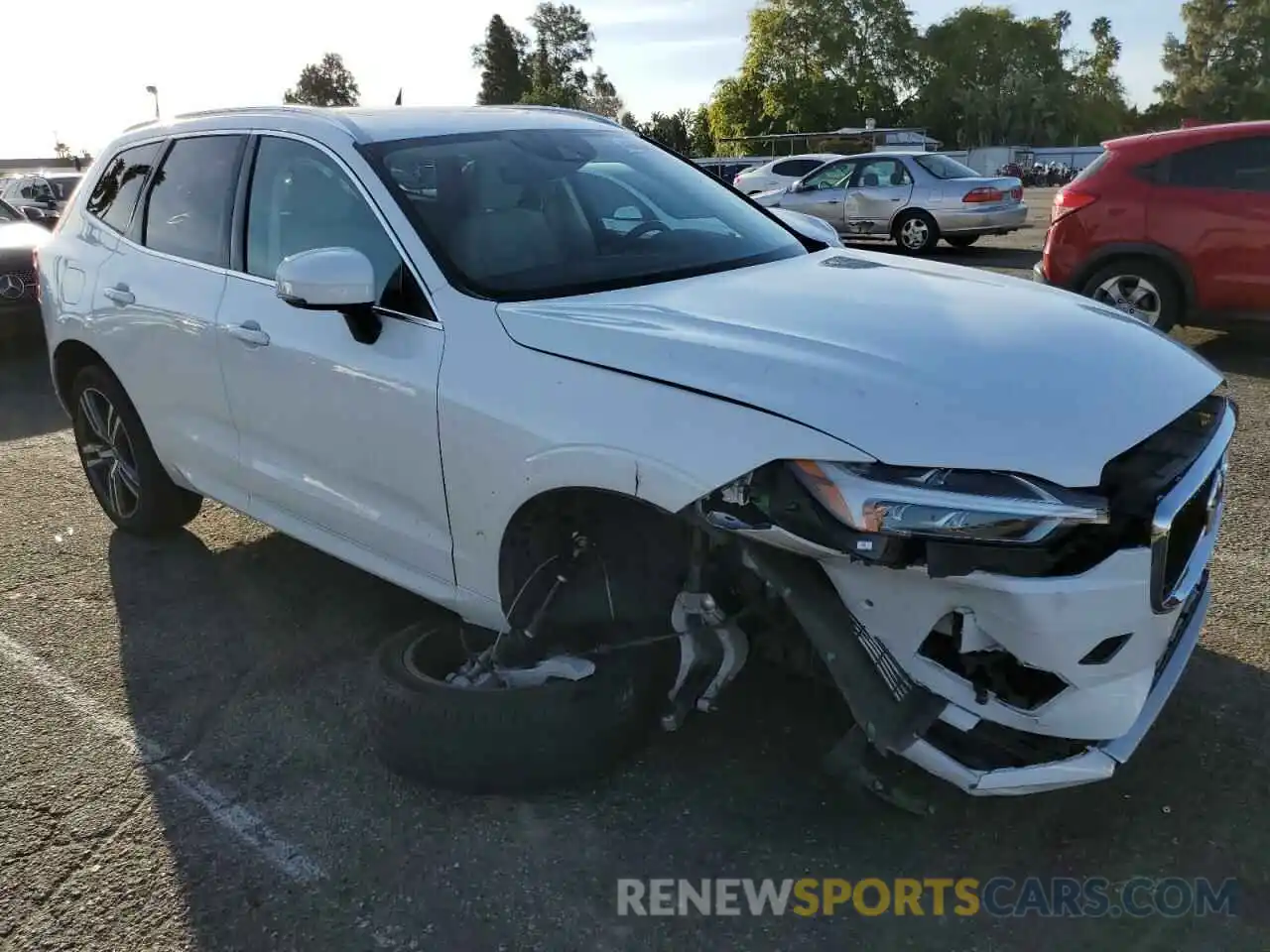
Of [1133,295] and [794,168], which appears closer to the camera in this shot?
[1133,295]

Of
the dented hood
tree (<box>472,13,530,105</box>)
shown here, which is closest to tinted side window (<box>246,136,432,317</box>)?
the dented hood

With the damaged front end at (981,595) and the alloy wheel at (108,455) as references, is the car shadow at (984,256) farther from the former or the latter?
the damaged front end at (981,595)

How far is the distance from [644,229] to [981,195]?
12.4 metres

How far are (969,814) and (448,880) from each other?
133cm

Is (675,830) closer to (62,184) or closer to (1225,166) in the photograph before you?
(1225,166)

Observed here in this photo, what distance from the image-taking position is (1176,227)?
750cm

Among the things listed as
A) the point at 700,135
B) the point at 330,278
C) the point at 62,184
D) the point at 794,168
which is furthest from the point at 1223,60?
the point at 330,278

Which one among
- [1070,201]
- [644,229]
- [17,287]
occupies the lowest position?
[17,287]

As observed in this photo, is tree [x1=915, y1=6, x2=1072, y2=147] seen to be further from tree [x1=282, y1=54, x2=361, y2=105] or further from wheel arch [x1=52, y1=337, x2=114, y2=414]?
wheel arch [x1=52, y1=337, x2=114, y2=414]

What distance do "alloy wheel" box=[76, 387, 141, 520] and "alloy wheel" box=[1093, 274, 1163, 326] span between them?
6.46 meters

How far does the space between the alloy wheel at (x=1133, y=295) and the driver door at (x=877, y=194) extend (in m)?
7.43

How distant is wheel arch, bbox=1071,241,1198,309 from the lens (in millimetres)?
7504

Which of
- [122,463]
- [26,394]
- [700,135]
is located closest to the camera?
[122,463]

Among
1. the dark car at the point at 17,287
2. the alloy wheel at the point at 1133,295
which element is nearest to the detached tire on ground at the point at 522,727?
the alloy wheel at the point at 1133,295
